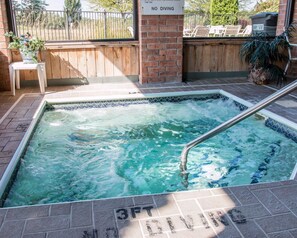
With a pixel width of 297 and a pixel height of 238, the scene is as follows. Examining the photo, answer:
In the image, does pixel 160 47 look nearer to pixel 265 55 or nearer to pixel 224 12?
pixel 265 55

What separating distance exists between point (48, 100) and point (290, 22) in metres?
4.33

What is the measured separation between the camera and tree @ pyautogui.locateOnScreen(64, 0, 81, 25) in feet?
17.3

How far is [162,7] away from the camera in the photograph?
204 inches

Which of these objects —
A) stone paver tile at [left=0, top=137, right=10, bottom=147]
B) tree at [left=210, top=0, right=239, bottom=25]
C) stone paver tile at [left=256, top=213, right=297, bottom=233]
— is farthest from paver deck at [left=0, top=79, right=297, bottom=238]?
tree at [left=210, top=0, right=239, bottom=25]

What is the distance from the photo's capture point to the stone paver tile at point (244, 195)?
200 centimetres

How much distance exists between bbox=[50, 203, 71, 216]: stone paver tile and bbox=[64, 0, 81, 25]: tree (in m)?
4.07

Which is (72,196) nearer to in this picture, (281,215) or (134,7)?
(281,215)

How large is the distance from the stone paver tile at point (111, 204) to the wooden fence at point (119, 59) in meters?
3.81

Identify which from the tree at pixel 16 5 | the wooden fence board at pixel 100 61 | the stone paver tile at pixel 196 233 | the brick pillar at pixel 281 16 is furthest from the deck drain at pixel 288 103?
the tree at pixel 16 5

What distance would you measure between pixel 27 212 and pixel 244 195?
1.36m

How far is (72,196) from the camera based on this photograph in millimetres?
2568

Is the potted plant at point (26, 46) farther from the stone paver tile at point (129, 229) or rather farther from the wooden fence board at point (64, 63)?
the stone paver tile at point (129, 229)

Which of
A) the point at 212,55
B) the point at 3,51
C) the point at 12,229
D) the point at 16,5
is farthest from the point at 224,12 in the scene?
Answer: the point at 12,229

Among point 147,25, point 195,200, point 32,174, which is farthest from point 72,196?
point 147,25
